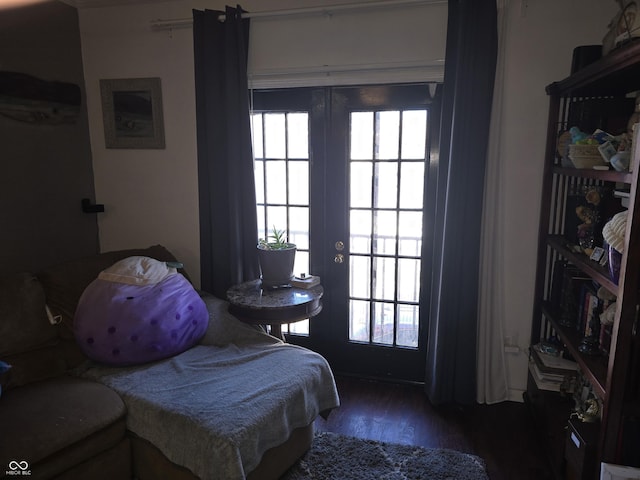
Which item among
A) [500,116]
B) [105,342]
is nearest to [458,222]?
[500,116]

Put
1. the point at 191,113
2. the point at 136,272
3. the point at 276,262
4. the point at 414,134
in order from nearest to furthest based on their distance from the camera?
the point at 136,272 < the point at 276,262 < the point at 414,134 < the point at 191,113

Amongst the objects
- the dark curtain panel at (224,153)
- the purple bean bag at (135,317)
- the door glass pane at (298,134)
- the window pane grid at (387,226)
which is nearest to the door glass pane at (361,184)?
the window pane grid at (387,226)

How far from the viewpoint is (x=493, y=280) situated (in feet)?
8.98

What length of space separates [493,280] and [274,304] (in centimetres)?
136

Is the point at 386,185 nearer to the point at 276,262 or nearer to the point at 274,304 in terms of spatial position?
the point at 276,262

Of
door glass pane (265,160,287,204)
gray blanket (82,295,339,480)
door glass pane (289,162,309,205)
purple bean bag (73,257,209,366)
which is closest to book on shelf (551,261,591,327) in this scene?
gray blanket (82,295,339,480)

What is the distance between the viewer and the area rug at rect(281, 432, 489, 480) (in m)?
2.16

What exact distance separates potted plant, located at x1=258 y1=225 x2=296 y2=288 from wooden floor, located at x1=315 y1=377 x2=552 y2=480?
89 centimetres

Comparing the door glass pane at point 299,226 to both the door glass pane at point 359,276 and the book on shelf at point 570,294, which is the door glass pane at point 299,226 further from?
the book on shelf at point 570,294

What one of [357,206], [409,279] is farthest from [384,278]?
[357,206]

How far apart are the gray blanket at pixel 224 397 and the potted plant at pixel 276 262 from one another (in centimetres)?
33

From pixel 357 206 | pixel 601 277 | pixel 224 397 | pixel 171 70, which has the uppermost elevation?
pixel 171 70

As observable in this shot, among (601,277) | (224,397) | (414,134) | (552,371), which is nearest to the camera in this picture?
(601,277)

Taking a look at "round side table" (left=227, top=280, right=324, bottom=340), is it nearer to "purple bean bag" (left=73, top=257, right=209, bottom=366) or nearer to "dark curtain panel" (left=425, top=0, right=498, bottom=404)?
"purple bean bag" (left=73, top=257, right=209, bottom=366)
